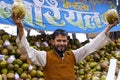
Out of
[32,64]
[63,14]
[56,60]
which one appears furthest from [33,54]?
[63,14]

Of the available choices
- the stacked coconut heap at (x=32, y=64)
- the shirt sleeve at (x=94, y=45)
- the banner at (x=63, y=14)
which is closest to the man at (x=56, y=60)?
the shirt sleeve at (x=94, y=45)

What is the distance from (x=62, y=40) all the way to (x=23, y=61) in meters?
2.41

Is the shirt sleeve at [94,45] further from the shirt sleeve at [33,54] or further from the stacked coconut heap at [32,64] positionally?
the stacked coconut heap at [32,64]

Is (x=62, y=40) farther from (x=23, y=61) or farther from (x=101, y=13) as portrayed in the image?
(x=101, y=13)

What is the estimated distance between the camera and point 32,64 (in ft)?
16.5

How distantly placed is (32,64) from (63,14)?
1.48 metres

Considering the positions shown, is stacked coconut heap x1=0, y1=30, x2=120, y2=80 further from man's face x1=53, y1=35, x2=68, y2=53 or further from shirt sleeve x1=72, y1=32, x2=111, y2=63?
man's face x1=53, y1=35, x2=68, y2=53

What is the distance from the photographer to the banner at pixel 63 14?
5.36 meters

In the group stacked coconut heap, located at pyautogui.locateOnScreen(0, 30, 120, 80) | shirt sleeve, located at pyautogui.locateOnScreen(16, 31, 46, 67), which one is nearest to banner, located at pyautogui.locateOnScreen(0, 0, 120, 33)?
stacked coconut heap, located at pyautogui.locateOnScreen(0, 30, 120, 80)

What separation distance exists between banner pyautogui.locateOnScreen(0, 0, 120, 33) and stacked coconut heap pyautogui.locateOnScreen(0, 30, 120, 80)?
1.10ft

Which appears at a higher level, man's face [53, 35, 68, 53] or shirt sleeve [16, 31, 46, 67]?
man's face [53, 35, 68, 53]

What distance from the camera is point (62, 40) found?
2789mm

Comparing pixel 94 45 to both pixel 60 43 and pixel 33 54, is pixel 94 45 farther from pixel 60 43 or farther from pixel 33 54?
pixel 33 54

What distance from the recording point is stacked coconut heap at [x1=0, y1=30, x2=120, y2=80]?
4809mm
